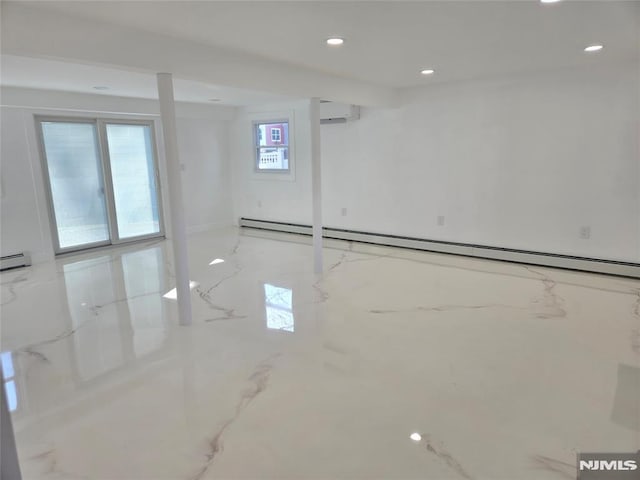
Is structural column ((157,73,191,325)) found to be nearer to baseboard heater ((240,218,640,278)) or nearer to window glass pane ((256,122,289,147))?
baseboard heater ((240,218,640,278))

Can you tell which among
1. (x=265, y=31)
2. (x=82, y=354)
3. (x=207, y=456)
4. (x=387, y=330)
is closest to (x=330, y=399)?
(x=207, y=456)

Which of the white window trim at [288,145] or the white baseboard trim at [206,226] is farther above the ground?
the white window trim at [288,145]

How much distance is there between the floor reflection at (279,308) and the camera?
128 inches

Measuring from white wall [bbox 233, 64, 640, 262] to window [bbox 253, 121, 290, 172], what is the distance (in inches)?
36.8

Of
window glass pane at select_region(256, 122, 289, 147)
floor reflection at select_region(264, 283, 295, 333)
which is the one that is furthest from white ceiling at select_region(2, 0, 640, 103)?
window glass pane at select_region(256, 122, 289, 147)

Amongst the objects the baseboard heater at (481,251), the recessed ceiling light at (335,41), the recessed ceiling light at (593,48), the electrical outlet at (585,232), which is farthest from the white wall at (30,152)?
the electrical outlet at (585,232)

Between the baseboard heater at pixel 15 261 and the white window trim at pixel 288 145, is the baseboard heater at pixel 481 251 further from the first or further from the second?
the baseboard heater at pixel 15 261

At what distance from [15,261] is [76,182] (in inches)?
52.7

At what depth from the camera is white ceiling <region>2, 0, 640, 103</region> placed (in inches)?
89.7

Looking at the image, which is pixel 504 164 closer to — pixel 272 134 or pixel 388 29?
pixel 388 29

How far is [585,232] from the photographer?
173 inches

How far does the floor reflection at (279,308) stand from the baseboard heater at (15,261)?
10.8ft
